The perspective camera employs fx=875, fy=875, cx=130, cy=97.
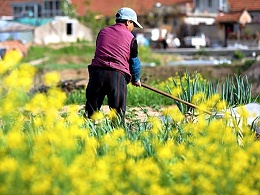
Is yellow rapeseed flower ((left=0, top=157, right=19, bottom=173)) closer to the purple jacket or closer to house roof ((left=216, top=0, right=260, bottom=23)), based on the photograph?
→ the purple jacket

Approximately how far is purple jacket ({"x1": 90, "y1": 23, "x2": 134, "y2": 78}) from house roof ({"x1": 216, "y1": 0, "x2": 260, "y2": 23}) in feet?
161

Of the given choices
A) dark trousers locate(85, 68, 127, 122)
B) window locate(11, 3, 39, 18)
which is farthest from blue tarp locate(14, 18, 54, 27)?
dark trousers locate(85, 68, 127, 122)

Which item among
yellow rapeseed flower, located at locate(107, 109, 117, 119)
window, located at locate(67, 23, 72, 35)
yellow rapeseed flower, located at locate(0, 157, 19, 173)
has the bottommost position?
window, located at locate(67, 23, 72, 35)

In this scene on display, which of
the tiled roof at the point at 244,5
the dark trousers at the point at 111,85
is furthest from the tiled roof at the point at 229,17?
the dark trousers at the point at 111,85

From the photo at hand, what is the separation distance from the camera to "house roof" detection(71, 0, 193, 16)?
6331 centimetres

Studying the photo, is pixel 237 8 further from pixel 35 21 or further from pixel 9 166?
pixel 9 166

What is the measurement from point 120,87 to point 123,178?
358cm

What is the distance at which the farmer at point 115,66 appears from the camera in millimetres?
9180

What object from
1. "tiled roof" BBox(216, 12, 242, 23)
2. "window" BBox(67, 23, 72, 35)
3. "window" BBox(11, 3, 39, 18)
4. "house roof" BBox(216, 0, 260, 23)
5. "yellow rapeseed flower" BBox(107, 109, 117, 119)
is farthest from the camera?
"window" BBox(11, 3, 39, 18)

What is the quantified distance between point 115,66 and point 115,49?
0.62 ft

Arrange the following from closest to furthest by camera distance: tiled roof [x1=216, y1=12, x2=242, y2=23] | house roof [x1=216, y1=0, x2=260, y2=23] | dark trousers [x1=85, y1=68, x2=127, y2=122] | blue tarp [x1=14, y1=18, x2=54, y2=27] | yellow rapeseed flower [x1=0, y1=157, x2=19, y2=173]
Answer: yellow rapeseed flower [x1=0, y1=157, x2=19, y2=173]
dark trousers [x1=85, y1=68, x2=127, y2=122]
blue tarp [x1=14, y1=18, x2=54, y2=27]
tiled roof [x1=216, y1=12, x2=242, y2=23]
house roof [x1=216, y1=0, x2=260, y2=23]

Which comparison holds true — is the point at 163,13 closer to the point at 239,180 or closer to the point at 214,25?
the point at 214,25

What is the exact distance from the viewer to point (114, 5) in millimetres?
65125

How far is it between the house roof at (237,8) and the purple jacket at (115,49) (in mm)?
49057
